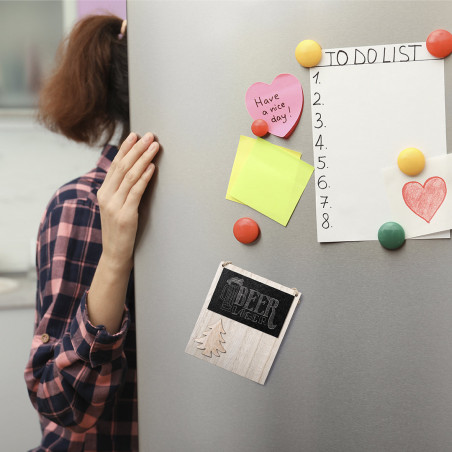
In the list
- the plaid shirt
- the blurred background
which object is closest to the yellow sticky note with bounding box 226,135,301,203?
the plaid shirt

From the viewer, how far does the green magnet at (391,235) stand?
0.57 m

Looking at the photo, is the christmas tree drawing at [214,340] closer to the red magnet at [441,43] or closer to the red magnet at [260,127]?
the red magnet at [260,127]

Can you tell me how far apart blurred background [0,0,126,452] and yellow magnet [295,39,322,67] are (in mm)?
1020

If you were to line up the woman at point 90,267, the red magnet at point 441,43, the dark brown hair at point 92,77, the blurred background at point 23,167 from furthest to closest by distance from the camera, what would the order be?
the blurred background at point 23,167 < the dark brown hair at point 92,77 < the woman at point 90,267 < the red magnet at point 441,43

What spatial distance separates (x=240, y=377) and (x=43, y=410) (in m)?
0.32

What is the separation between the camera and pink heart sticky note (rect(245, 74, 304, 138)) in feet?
1.92

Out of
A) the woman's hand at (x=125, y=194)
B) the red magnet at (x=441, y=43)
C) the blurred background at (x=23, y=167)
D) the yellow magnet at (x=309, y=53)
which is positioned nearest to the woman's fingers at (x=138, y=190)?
the woman's hand at (x=125, y=194)

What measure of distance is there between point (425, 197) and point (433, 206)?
0.04 feet

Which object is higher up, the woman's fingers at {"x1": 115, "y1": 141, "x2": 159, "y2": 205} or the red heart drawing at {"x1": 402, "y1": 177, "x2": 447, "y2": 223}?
the woman's fingers at {"x1": 115, "y1": 141, "x2": 159, "y2": 205}

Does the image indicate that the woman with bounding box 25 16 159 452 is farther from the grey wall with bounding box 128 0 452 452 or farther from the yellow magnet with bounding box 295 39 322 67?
the yellow magnet with bounding box 295 39 322 67

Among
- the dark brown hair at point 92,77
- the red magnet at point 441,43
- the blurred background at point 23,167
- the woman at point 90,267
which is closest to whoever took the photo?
the red magnet at point 441,43

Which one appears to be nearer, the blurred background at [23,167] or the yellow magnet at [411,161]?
the yellow magnet at [411,161]

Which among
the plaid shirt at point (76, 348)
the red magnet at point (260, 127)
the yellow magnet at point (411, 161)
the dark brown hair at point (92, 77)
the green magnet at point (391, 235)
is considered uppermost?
the dark brown hair at point (92, 77)

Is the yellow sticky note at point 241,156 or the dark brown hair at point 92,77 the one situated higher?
the dark brown hair at point 92,77
